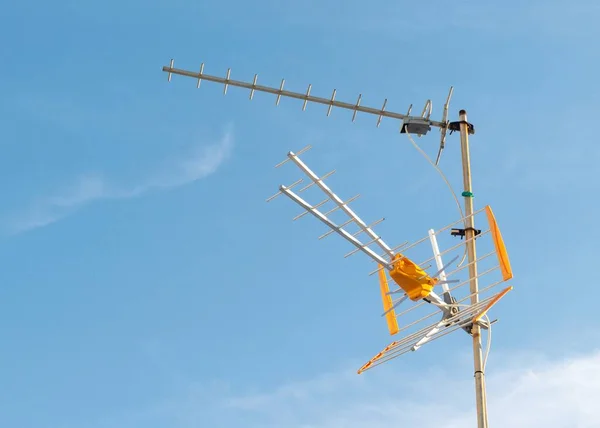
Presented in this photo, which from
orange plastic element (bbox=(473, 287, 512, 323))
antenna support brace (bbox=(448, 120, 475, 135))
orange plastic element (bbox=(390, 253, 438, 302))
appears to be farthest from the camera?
antenna support brace (bbox=(448, 120, 475, 135))

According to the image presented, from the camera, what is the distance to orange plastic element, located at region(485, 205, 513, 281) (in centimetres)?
1366

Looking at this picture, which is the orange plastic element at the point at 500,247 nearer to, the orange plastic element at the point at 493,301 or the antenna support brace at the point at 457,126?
the orange plastic element at the point at 493,301

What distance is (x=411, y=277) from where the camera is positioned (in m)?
14.2

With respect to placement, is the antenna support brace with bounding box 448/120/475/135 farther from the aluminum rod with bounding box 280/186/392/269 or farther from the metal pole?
the aluminum rod with bounding box 280/186/392/269

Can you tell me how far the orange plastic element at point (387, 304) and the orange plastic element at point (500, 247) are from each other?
1.77 m

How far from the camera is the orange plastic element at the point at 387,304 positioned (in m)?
15.0

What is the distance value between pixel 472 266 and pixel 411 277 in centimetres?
114

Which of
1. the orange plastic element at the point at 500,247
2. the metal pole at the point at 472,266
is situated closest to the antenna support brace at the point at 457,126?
the metal pole at the point at 472,266

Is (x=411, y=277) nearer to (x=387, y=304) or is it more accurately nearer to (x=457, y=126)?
(x=387, y=304)

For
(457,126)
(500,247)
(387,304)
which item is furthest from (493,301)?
(457,126)

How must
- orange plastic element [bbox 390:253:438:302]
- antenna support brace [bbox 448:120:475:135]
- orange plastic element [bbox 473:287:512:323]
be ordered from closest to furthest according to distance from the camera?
1. orange plastic element [bbox 473:287:512:323]
2. orange plastic element [bbox 390:253:438:302]
3. antenna support brace [bbox 448:120:475:135]

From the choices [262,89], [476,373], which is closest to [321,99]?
[262,89]

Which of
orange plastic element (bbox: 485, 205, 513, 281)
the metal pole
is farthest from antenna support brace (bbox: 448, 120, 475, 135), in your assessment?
orange plastic element (bbox: 485, 205, 513, 281)

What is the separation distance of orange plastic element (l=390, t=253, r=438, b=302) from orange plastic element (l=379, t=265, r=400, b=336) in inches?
30.7
